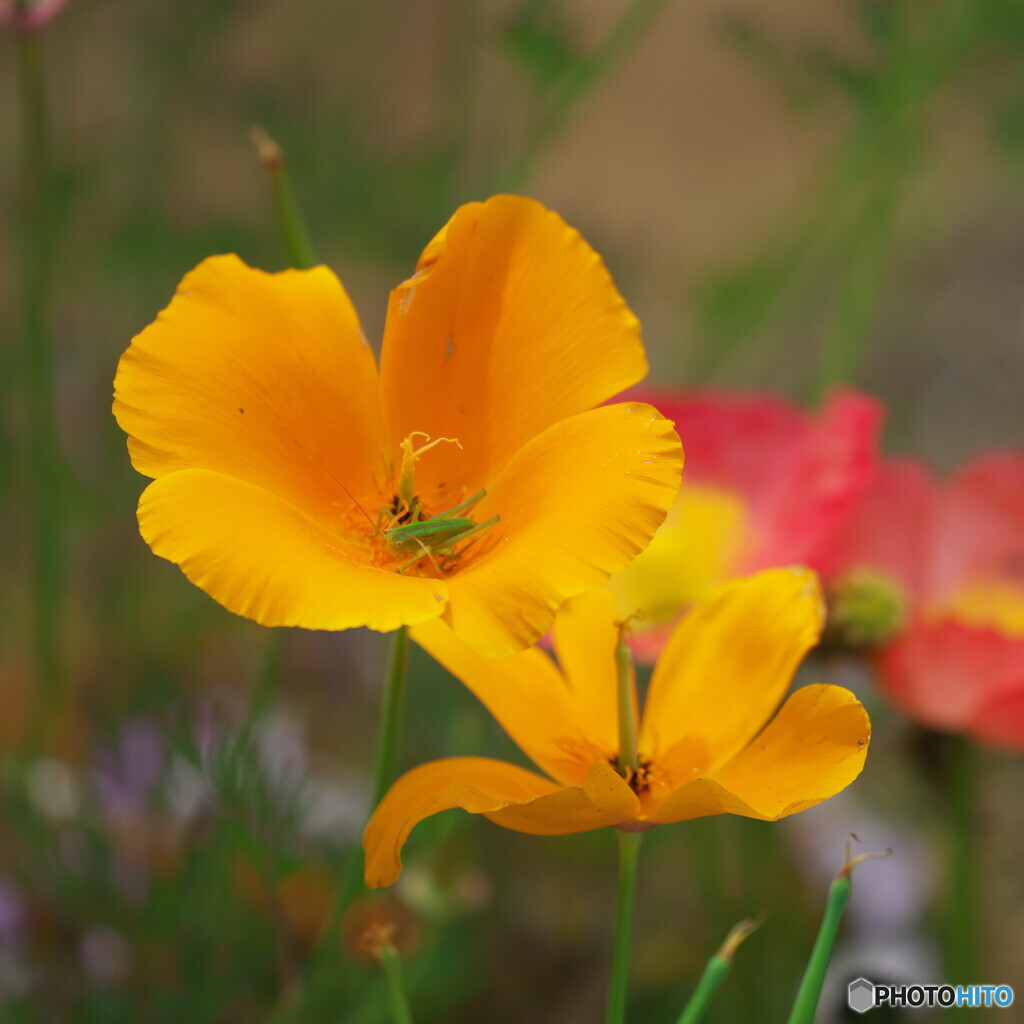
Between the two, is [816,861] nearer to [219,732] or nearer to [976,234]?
[219,732]

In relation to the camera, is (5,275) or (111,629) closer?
(111,629)

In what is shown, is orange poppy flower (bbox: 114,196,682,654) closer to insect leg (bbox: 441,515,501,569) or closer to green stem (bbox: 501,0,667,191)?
insect leg (bbox: 441,515,501,569)

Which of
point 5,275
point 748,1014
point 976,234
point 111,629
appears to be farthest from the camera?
point 976,234

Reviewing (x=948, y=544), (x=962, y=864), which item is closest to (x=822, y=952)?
(x=962, y=864)

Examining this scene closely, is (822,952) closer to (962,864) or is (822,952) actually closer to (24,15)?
(962,864)

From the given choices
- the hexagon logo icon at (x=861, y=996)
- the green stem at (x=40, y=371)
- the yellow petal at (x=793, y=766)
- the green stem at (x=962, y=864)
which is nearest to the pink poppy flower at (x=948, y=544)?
the green stem at (x=962, y=864)

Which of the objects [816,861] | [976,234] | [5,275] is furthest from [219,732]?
[976,234]
